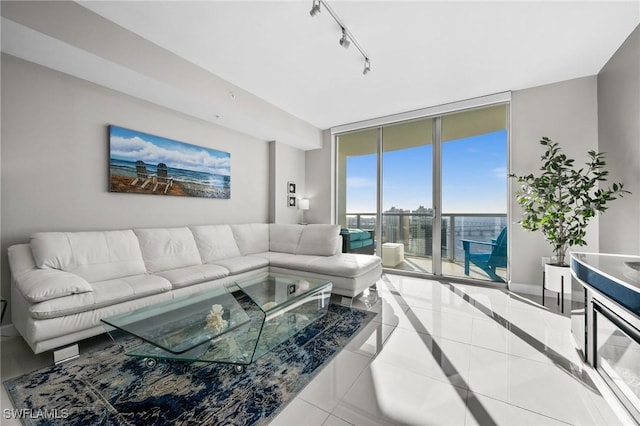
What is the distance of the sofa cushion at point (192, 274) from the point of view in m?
2.71

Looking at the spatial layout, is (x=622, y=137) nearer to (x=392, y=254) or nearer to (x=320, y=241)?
(x=392, y=254)

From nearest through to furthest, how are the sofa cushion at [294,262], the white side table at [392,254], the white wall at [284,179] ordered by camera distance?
the sofa cushion at [294,262]
the white side table at [392,254]
the white wall at [284,179]

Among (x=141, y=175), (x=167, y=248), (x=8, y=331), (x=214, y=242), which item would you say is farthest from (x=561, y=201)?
(x=8, y=331)

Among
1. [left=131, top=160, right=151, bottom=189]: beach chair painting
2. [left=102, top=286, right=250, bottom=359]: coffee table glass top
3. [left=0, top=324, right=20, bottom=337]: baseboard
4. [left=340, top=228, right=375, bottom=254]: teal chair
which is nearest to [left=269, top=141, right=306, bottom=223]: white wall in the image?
[left=340, top=228, right=375, bottom=254]: teal chair

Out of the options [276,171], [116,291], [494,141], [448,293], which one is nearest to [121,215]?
[116,291]

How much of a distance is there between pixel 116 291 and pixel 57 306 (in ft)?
1.20

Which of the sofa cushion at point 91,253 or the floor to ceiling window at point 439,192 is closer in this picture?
the sofa cushion at point 91,253

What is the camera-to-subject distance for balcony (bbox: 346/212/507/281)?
163 inches

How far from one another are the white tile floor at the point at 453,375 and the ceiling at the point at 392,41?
281cm

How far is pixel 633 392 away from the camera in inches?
55.1

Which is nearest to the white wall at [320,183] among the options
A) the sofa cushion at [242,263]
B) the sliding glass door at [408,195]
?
the sliding glass door at [408,195]

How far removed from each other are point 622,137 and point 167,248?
506 cm

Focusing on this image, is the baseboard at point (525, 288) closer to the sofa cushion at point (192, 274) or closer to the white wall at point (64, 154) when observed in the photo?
the sofa cushion at point (192, 274)

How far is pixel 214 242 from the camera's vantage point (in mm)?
3705
